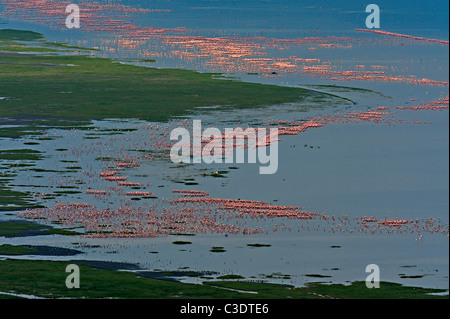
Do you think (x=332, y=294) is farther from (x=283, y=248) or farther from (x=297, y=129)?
(x=297, y=129)

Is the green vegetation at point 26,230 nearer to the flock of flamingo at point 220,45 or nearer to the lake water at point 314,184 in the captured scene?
the lake water at point 314,184

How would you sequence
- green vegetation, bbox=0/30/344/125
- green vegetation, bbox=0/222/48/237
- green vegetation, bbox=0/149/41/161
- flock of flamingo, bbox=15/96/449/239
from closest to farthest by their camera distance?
green vegetation, bbox=0/222/48/237 → flock of flamingo, bbox=15/96/449/239 → green vegetation, bbox=0/149/41/161 → green vegetation, bbox=0/30/344/125

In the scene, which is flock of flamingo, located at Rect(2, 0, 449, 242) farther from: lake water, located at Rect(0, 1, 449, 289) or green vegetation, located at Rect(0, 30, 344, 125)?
green vegetation, located at Rect(0, 30, 344, 125)

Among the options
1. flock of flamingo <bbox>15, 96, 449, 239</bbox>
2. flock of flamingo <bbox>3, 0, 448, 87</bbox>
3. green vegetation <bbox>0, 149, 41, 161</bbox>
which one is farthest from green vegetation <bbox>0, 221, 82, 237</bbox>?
flock of flamingo <bbox>3, 0, 448, 87</bbox>

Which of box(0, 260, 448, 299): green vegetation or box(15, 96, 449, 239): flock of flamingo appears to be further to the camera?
box(15, 96, 449, 239): flock of flamingo

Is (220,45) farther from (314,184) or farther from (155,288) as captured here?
(155,288)

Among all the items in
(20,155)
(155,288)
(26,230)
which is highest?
(20,155)

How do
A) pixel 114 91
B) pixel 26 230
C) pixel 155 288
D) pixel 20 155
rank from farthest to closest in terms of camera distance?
pixel 114 91
pixel 20 155
pixel 26 230
pixel 155 288

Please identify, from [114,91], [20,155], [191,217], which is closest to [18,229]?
[191,217]
